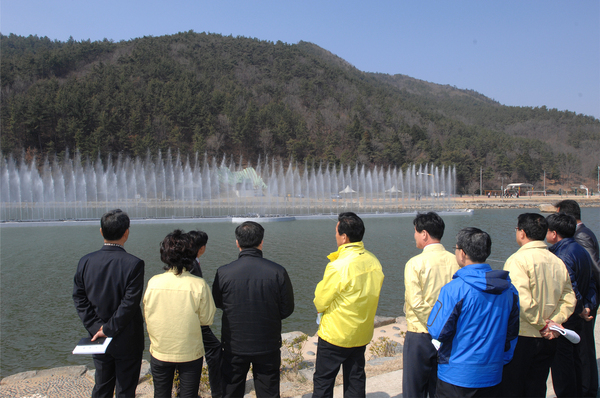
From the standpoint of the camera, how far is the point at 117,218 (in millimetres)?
3072

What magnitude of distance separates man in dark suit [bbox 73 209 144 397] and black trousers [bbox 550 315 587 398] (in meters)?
3.70

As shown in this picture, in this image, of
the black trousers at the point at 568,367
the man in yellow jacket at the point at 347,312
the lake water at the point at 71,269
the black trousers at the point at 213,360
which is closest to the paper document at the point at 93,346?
the black trousers at the point at 213,360

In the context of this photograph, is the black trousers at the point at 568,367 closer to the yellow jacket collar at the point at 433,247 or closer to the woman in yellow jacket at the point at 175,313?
the yellow jacket collar at the point at 433,247

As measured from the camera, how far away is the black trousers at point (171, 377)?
112 inches

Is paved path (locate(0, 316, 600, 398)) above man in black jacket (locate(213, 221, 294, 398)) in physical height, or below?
below

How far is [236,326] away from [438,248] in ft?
5.75

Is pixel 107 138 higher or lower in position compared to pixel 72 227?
higher

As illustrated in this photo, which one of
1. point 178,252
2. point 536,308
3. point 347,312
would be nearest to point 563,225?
point 536,308

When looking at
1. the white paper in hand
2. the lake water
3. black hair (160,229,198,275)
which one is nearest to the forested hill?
the lake water

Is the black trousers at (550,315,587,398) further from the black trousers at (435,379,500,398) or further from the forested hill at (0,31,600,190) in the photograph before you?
the forested hill at (0,31,600,190)

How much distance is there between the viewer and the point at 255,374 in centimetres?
298

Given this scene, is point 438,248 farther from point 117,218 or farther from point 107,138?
point 107,138

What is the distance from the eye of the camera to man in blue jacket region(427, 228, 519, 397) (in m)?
2.39

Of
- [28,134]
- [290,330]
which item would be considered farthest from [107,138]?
[290,330]
